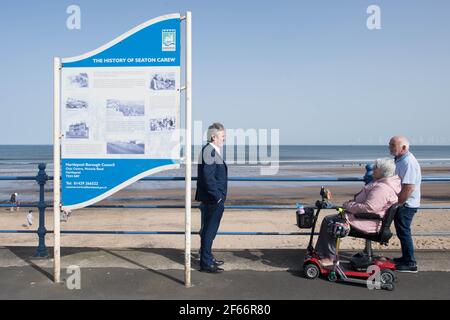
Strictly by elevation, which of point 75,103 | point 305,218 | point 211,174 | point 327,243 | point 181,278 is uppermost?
point 75,103

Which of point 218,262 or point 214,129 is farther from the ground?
point 214,129

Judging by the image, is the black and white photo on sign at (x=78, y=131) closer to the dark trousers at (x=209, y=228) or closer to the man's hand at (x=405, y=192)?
the dark trousers at (x=209, y=228)

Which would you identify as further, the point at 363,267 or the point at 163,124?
the point at 363,267

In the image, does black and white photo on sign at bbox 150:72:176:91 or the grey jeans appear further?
the grey jeans

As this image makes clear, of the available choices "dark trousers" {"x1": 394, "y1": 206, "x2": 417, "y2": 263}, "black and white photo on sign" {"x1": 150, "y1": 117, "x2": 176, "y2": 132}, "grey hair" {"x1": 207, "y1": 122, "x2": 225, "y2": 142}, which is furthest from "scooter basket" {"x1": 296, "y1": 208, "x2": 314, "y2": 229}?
"black and white photo on sign" {"x1": 150, "y1": 117, "x2": 176, "y2": 132}

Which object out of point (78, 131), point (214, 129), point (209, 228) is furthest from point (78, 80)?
point (209, 228)

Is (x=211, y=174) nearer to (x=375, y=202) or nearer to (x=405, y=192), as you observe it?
(x=375, y=202)

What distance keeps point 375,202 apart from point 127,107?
292cm

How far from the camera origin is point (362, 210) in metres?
4.83

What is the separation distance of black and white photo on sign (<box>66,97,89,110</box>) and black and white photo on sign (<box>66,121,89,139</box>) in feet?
0.58

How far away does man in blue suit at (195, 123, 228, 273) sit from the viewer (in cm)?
490

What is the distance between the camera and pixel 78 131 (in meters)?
4.80

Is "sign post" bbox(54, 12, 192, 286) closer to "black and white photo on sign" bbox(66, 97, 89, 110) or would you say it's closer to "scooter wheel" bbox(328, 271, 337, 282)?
"black and white photo on sign" bbox(66, 97, 89, 110)

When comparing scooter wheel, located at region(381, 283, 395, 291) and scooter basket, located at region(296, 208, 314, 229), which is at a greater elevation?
scooter basket, located at region(296, 208, 314, 229)
